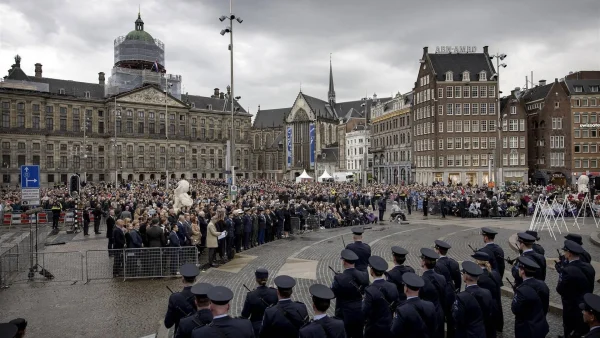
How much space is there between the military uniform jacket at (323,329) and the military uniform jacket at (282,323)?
18.9 inches

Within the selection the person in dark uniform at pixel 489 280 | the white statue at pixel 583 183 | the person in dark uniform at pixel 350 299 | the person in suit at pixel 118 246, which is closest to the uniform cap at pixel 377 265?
the person in dark uniform at pixel 350 299

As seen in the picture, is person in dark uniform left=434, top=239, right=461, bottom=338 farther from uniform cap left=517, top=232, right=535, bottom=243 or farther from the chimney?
the chimney

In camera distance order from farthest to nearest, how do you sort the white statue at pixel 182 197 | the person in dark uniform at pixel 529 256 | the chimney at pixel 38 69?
the chimney at pixel 38 69, the white statue at pixel 182 197, the person in dark uniform at pixel 529 256

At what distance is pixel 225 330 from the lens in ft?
14.2

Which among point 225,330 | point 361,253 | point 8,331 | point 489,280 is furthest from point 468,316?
point 8,331

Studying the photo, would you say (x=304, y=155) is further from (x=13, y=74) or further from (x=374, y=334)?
(x=374, y=334)

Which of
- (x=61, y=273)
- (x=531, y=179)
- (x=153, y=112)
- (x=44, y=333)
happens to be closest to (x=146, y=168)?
(x=153, y=112)

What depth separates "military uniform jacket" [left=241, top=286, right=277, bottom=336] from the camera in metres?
6.06

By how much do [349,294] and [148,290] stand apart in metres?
6.78

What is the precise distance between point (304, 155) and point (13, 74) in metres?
63.2

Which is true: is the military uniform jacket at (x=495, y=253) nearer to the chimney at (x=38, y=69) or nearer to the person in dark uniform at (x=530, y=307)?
the person in dark uniform at (x=530, y=307)

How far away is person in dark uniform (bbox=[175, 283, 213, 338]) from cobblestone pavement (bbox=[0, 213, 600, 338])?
3661mm

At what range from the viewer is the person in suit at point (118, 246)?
41.8 ft

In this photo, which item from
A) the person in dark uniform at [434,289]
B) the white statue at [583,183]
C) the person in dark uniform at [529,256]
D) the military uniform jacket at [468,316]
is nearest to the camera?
the military uniform jacket at [468,316]
